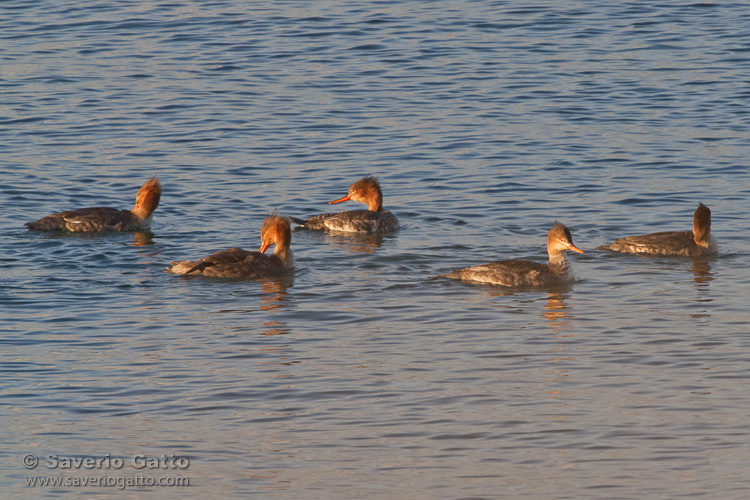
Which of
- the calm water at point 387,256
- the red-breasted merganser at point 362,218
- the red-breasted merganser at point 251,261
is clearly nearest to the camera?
the calm water at point 387,256

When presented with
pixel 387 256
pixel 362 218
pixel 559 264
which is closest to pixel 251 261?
pixel 387 256

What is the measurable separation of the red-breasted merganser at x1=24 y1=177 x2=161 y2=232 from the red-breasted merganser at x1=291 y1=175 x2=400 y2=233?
7.33 ft

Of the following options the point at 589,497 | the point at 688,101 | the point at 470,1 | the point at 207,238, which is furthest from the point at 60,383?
the point at 470,1

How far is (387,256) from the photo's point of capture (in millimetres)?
15852

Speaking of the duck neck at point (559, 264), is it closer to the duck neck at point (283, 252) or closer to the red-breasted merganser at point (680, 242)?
the red-breasted merganser at point (680, 242)

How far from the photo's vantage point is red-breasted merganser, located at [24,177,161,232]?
16938 millimetres

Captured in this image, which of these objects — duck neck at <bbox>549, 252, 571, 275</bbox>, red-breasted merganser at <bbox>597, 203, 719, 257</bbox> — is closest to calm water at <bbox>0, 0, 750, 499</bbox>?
red-breasted merganser at <bbox>597, 203, 719, 257</bbox>

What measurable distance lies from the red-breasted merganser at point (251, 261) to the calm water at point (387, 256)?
251mm

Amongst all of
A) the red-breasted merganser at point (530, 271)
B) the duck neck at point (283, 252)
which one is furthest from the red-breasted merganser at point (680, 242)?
the duck neck at point (283, 252)

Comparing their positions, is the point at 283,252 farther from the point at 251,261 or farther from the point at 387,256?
the point at 387,256

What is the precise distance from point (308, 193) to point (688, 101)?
8.98m

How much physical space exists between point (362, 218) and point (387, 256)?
1715 millimetres

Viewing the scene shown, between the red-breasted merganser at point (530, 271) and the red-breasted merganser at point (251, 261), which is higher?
the red-breasted merganser at point (251, 261)

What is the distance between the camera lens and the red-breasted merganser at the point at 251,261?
14422mm
